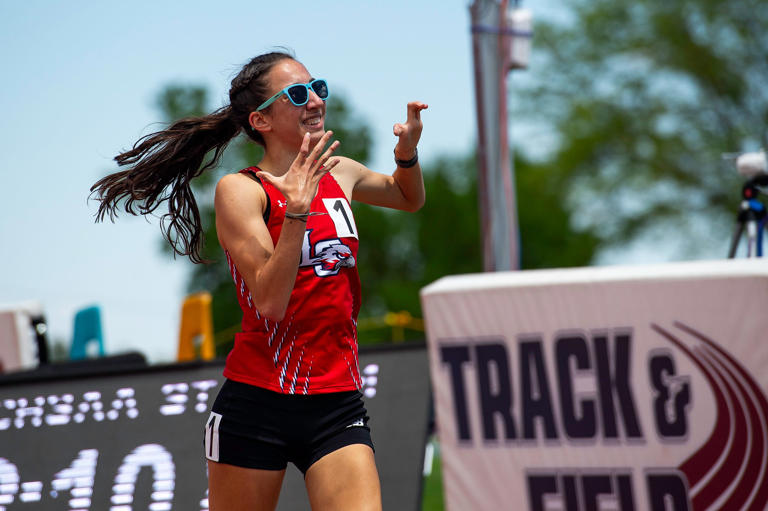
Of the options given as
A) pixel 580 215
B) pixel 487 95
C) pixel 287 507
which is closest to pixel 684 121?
pixel 580 215

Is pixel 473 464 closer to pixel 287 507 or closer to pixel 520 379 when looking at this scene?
pixel 520 379

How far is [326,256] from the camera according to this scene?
3.03 metres

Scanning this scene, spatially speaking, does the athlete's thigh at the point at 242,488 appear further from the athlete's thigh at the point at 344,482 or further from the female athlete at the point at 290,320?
the athlete's thigh at the point at 344,482

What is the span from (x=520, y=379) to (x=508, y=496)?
460 mm

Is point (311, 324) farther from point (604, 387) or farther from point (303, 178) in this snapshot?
point (604, 387)

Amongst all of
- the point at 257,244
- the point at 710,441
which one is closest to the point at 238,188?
the point at 257,244

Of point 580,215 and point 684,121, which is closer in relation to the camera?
point 684,121

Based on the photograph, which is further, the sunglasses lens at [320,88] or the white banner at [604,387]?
the white banner at [604,387]

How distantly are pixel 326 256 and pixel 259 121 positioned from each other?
1.82ft

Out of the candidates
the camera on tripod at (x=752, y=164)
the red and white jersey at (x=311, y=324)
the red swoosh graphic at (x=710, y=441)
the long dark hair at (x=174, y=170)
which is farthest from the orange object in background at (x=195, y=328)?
the red swoosh graphic at (x=710, y=441)

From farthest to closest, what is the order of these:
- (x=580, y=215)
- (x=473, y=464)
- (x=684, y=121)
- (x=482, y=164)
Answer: (x=580, y=215) < (x=684, y=121) < (x=482, y=164) < (x=473, y=464)

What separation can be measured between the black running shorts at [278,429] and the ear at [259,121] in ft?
2.88

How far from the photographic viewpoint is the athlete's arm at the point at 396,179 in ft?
11.0

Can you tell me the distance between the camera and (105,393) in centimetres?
467
